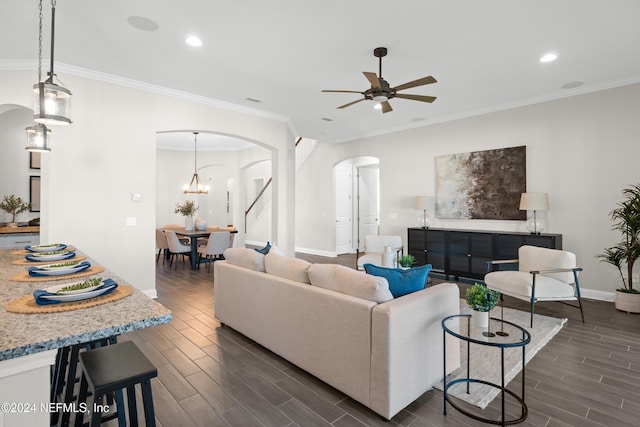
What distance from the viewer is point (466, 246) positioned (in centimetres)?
573

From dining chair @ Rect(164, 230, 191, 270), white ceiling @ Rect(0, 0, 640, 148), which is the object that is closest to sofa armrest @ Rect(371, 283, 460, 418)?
white ceiling @ Rect(0, 0, 640, 148)

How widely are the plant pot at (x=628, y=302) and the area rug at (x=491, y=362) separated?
105 cm

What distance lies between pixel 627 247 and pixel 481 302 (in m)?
3.57

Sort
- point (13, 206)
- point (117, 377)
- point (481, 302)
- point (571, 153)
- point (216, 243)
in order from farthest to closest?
1. point (216, 243)
2. point (13, 206)
3. point (571, 153)
4. point (481, 302)
5. point (117, 377)

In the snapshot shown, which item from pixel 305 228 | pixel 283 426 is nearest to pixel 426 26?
pixel 283 426

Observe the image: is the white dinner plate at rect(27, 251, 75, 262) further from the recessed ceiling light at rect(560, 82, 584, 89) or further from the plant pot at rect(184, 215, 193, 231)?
the recessed ceiling light at rect(560, 82, 584, 89)

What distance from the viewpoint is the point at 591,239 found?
482cm

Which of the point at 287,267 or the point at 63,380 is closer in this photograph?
the point at 63,380

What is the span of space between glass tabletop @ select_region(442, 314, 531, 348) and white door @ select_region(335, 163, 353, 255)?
22.1 ft

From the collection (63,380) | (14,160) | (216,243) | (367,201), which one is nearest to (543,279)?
(63,380)

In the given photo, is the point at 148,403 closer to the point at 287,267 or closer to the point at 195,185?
the point at 287,267

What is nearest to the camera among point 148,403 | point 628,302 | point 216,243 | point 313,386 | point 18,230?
point 148,403

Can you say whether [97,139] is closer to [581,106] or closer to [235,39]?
[235,39]

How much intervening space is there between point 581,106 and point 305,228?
262 inches
